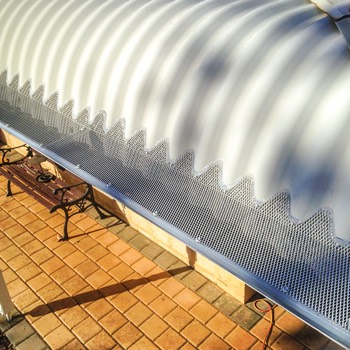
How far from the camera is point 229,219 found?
9.80 ft

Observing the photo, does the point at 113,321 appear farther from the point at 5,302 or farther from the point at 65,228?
the point at 65,228

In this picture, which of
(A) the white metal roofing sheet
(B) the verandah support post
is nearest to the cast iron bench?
(B) the verandah support post

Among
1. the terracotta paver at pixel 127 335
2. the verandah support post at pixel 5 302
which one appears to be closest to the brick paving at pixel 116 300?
the terracotta paver at pixel 127 335

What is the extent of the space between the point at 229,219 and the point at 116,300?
2468 millimetres

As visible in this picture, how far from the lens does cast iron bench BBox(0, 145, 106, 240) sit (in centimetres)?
582

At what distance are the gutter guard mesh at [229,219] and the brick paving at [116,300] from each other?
6.22ft

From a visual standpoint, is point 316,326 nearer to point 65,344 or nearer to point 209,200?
point 209,200

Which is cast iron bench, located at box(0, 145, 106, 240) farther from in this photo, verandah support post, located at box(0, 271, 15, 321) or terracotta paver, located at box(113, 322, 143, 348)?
terracotta paver, located at box(113, 322, 143, 348)

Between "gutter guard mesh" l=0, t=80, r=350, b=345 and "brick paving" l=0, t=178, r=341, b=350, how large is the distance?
190 cm

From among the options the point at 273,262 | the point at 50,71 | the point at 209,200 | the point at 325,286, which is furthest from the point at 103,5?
the point at 325,286

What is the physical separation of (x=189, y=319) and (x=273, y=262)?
7.54 feet

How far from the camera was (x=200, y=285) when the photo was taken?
5000 mm

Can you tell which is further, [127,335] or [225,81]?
[127,335]

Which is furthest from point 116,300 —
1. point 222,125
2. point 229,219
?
point 222,125
